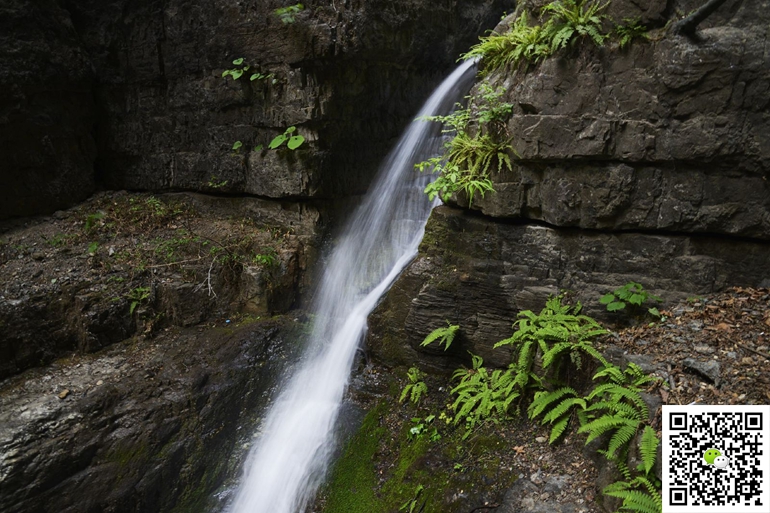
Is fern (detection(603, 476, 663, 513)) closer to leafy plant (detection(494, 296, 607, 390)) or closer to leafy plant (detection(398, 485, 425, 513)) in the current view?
leafy plant (detection(494, 296, 607, 390))

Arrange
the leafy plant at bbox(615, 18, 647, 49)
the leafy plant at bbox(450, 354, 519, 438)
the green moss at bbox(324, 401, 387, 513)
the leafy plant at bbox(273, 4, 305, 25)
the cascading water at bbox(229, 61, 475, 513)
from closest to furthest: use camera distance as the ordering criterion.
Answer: the leafy plant at bbox(615, 18, 647, 49)
the green moss at bbox(324, 401, 387, 513)
the leafy plant at bbox(450, 354, 519, 438)
the cascading water at bbox(229, 61, 475, 513)
the leafy plant at bbox(273, 4, 305, 25)

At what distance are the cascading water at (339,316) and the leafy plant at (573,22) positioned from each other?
368 centimetres

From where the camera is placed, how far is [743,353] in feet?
14.3

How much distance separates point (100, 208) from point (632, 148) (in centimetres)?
890

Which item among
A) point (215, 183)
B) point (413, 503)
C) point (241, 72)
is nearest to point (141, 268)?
point (215, 183)

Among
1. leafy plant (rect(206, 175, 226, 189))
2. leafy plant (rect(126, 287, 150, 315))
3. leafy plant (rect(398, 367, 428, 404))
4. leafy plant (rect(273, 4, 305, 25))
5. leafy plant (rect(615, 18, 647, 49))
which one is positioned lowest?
leafy plant (rect(398, 367, 428, 404))

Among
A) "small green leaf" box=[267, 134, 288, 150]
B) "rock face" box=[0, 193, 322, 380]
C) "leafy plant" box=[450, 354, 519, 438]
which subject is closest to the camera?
"leafy plant" box=[450, 354, 519, 438]

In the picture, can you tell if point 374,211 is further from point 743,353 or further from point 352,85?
point 743,353

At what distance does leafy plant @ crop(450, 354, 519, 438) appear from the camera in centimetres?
553

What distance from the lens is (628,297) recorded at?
17.7ft

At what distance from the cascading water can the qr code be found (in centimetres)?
385

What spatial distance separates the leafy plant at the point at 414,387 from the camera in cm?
624

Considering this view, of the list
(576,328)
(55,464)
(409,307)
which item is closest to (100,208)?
(55,464)

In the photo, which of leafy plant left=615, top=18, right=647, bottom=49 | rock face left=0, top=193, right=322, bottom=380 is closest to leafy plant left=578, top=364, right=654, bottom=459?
leafy plant left=615, top=18, right=647, bottom=49
